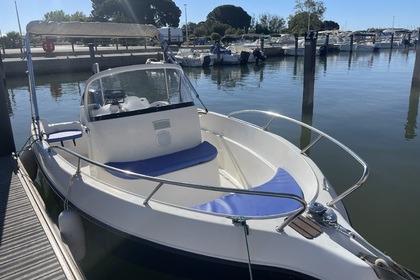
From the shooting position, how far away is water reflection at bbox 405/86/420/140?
9.60m

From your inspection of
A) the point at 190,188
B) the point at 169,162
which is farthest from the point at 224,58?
the point at 190,188

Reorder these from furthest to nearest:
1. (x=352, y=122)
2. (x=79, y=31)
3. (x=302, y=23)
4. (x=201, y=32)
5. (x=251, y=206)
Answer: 1. (x=201, y=32)
2. (x=302, y=23)
3. (x=352, y=122)
4. (x=79, y=31)
5. (x=251, y=206)

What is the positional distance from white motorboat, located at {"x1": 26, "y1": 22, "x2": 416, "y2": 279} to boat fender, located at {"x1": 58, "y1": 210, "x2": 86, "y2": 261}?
0.13 meters

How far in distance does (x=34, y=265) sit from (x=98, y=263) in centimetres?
95

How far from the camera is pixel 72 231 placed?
378cm

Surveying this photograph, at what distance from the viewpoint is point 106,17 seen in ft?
223

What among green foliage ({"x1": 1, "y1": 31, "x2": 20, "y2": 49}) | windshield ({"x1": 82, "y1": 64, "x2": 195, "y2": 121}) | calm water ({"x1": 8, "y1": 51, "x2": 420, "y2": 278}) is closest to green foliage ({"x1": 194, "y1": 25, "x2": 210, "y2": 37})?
green foliage ({"x1": 1, "y1": 31, "x2": 20, "y2": 49})

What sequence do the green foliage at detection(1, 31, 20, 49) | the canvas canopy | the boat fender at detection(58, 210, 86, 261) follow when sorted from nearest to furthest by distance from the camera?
the boat fender at detection(58, 210, 86, 261) < the canvas canopy < the green foliage at detection(1, 31, 20, 49)

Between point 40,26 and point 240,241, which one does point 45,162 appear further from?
point 240,241

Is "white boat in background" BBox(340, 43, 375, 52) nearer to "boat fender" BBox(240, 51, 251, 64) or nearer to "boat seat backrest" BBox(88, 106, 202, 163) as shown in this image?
"boat fender" BBox(240, 51, 251, 64)

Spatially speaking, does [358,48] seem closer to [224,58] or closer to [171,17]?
[224,58]

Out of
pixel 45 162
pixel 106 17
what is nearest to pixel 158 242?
pixel 45 162

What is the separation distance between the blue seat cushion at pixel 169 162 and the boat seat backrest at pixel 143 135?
0.38 ft

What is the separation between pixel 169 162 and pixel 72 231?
59.0 inches
